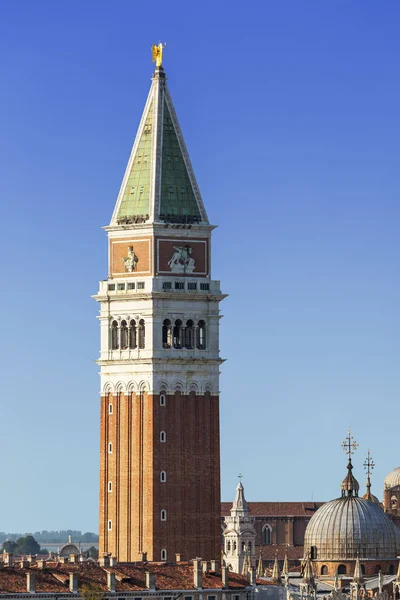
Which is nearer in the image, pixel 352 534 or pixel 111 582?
pixel 111 582

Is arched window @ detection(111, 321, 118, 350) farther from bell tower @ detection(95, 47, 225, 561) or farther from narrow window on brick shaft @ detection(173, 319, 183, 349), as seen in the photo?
narrow window on brick shaft @ detection(173, 319, 183, 349)

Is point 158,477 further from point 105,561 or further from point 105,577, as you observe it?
point 105,577

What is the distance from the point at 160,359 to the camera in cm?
12825

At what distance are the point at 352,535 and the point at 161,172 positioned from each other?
4230cm

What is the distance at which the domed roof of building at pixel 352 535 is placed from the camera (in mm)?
163500

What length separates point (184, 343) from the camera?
130 metres

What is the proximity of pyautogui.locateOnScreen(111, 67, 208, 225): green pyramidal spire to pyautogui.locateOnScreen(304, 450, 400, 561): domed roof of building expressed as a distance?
39.5m

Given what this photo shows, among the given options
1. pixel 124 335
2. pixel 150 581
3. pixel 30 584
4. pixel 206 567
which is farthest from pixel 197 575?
pixel 124 335

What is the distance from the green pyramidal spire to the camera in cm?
12975

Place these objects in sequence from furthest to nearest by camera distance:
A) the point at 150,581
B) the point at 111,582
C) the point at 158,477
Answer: the point at 158,477 → the point at 150,581 → the point at 111,582

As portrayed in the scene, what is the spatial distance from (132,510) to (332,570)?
37882 mm

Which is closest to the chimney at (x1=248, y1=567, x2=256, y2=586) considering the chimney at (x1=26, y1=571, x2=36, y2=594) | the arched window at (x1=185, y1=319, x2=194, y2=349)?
the arched window at (x1=185, y1=319, x2=194, y2=349)

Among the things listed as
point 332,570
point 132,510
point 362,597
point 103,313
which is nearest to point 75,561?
point 132,510

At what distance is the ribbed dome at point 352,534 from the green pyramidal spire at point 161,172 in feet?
130
